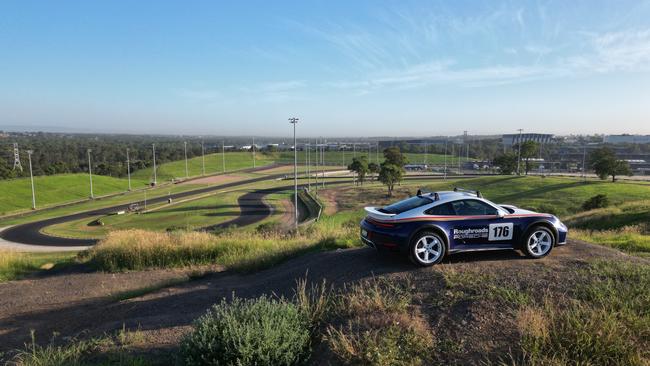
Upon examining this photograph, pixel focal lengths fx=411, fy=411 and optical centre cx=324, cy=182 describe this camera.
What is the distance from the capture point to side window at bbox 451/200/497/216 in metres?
8.13

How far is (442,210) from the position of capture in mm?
8062

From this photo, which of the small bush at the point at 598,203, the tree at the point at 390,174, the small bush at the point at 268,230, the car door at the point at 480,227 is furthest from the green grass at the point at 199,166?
the car door at the point at 480,227

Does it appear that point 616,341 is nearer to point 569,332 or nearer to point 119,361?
point 569,332

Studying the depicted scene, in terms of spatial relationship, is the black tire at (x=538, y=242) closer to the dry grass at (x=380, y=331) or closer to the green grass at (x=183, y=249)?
the dry grass at (x=380, y=331)

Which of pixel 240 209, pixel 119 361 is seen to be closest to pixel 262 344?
pixel 119 361

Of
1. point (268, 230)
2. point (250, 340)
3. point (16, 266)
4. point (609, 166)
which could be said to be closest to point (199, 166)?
point (268, 230)

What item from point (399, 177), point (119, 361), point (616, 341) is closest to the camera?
point (616, 341)

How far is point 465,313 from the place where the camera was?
561cm

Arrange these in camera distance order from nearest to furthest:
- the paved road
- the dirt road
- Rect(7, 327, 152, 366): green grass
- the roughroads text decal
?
Rect(7, 327, 152, 366): green grass < the dirt road < the roughroads text decal < the paved road

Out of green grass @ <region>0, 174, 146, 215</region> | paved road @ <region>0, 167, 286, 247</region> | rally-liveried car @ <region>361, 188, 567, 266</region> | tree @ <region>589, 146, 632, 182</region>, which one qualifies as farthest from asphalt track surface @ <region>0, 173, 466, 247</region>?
tree @ <region>589, 146, 632, 182</region>

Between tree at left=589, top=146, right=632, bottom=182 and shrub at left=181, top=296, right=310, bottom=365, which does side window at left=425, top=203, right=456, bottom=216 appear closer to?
shrub at left=181, top=296, right=310, bottom=365

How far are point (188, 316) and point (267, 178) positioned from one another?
81961mm

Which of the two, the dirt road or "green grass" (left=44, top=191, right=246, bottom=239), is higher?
the dirt road

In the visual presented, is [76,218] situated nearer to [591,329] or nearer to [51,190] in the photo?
[51,190]
